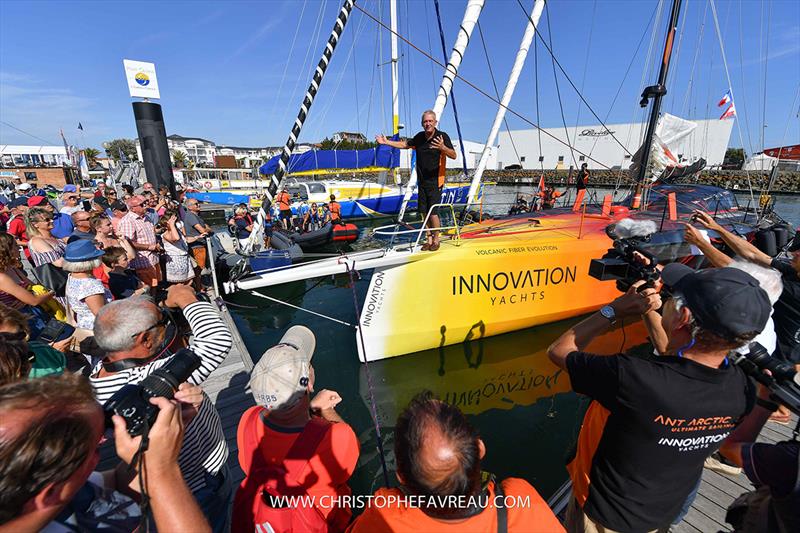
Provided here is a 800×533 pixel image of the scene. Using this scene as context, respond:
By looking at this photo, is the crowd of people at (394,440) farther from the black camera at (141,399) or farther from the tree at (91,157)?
the tree at (91,157)

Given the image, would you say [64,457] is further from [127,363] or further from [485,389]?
[485,389]

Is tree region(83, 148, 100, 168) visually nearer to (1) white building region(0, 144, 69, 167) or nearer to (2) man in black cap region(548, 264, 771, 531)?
(1) white building region(0, 144, 69, 167)

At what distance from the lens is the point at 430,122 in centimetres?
448

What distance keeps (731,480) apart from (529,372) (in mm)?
2778

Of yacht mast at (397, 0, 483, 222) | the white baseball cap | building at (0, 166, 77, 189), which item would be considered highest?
yacht mast at (397, 0, 483, 222)

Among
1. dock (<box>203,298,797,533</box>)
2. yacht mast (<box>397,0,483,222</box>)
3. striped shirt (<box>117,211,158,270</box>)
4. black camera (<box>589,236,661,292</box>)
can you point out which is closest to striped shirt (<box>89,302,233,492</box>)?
dock (<box>203,298,797,533</box>)

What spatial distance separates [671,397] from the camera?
1222mm

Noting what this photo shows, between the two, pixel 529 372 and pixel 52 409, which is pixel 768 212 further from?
pixel 52 409

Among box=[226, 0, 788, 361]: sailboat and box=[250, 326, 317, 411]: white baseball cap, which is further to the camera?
box=[226, 0, 788, 361]: sailboat

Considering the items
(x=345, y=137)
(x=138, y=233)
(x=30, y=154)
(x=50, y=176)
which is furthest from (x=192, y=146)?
(x=138, y=233)

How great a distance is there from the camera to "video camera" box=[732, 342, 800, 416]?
1276mm

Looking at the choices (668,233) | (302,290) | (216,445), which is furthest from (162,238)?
(668,233)

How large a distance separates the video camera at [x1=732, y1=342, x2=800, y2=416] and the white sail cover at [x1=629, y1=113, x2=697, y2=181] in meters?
7.81

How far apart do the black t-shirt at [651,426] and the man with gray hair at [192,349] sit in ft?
5.30
